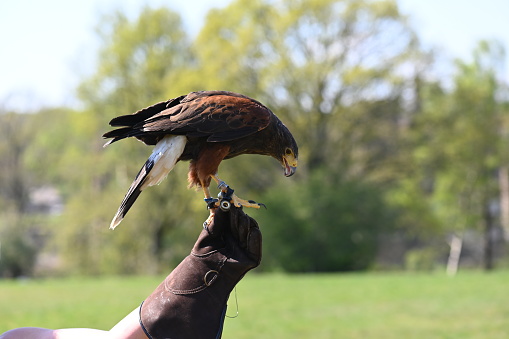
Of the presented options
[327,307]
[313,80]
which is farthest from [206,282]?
[313,80]

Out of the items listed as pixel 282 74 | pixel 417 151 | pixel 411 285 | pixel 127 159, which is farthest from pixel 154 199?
pixel 411 285

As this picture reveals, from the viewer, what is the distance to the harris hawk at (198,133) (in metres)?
3.51

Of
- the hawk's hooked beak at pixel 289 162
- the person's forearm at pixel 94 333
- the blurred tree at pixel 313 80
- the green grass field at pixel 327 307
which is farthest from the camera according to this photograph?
the blurred tree at pixel 313 80

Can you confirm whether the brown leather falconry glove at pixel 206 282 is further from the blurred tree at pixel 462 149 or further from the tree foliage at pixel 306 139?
the blurred tree at pixel 462 149

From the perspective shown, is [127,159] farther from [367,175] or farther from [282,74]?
[367,175]

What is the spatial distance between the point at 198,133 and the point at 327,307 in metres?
12.2

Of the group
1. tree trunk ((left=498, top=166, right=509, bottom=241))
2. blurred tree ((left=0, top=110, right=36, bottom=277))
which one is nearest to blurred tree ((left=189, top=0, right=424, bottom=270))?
tree trunk ((left=498, top=166, right=509, bottom=241))

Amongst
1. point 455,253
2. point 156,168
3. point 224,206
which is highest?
point 156,168

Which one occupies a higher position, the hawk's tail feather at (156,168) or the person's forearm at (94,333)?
the hawk's tail feather at (156,168)

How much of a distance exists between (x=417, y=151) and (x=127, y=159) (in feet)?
43.5

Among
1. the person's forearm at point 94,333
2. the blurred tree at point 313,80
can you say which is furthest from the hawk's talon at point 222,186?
the blurred tree at point 313,80

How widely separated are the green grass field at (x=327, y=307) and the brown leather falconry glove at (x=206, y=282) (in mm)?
8641

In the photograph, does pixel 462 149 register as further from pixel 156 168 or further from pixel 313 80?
pixel 156 168

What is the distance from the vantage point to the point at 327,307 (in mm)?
15211
